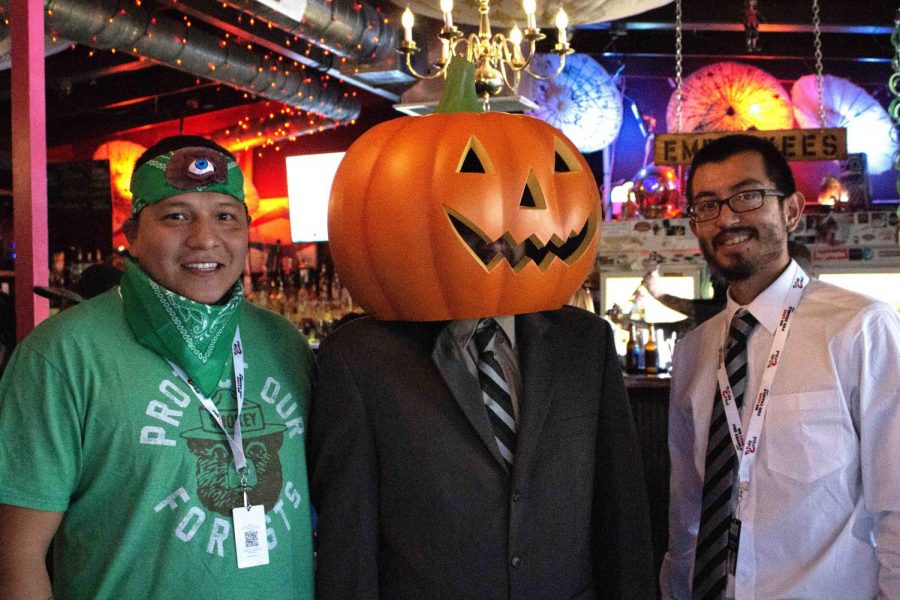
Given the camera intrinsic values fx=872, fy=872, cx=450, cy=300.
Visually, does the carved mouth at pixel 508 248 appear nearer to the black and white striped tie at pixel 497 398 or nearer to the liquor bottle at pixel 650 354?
the black and white striped tie at pixel 497 398

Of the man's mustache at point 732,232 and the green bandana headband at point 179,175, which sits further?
the man's mustache at point 732,232

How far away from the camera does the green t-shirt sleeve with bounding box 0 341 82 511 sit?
1675mm

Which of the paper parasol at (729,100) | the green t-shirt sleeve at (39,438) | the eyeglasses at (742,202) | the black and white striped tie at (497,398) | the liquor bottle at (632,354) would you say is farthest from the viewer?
the paper parasol at (729,100)

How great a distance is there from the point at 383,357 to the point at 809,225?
4.54 meters

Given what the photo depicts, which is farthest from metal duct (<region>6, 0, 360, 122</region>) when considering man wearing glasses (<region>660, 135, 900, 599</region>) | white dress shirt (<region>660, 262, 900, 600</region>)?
white dress shirt (<region>660, 262, 900, 600</region>)

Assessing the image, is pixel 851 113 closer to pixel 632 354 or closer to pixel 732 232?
pixel 632 354

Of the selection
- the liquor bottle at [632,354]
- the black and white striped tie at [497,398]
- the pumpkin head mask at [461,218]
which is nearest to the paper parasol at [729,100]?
the liquor bottle at [632,354]

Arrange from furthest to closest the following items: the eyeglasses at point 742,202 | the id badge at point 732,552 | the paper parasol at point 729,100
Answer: the paper parasol at point 729,100 → the eyeglasses at point 742,202 → the id badge at point 732,552

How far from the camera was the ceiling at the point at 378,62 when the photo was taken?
746 cm

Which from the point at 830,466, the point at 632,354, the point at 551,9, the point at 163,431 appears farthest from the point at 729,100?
the point at 163,431

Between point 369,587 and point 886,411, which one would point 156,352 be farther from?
point 886,411

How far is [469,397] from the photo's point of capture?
174cm

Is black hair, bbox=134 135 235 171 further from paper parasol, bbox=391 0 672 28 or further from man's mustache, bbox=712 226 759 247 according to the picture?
paper parasol, bbox=391 0 672 28

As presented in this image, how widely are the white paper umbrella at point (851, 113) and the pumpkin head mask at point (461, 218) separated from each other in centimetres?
767
